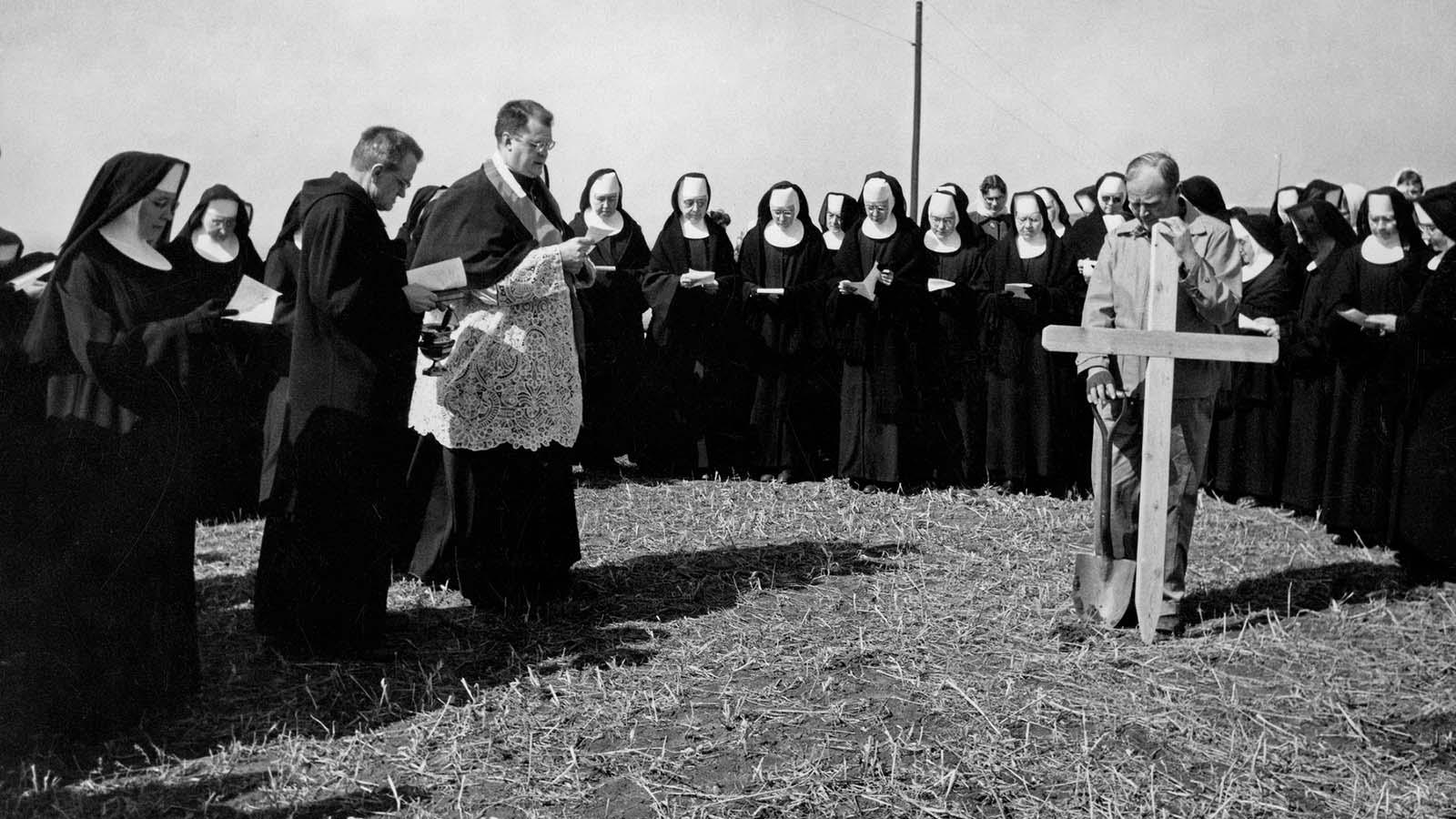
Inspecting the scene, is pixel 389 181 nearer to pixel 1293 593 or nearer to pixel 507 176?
pixel 507 176

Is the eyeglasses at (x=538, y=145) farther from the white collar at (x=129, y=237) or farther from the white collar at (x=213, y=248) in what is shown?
the white collar at (x=213, y=248)

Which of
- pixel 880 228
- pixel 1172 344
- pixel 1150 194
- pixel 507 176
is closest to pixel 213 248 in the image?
pixel 507 176

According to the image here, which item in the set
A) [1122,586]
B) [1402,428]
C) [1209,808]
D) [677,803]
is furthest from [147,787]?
[1402,428]

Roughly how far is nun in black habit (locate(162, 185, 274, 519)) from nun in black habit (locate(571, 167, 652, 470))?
2474 mm

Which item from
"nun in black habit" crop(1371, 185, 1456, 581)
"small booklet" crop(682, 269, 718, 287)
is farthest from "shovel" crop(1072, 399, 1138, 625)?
"small booklet" crop(682, 269, 718, 287)

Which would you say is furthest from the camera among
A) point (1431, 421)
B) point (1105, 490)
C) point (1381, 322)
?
point (1381, 322)

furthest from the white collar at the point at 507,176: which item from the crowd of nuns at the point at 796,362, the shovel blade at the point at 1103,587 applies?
the shovel blade at the point at 1103,587

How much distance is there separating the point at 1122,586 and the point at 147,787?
3.79 m

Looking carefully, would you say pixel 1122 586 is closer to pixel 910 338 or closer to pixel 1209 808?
pixel 1209 808

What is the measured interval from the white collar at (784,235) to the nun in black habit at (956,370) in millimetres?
929

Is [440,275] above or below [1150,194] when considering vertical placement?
below

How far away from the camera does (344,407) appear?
478 cm

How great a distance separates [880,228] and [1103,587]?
4.13 metres

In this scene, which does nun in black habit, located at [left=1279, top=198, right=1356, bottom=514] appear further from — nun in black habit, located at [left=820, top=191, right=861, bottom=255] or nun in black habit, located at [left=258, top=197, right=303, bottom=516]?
nun in black habit, located at [left=258, top=197, right=303, bottom=516]
